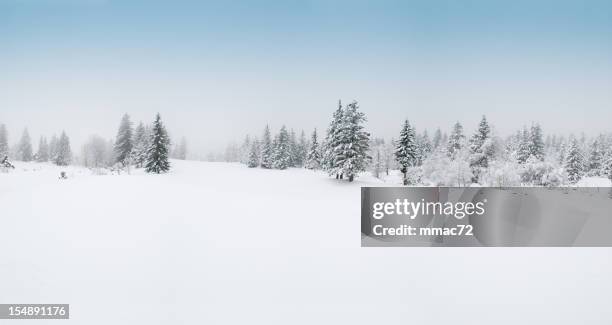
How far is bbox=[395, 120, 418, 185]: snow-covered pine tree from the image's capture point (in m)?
35.8

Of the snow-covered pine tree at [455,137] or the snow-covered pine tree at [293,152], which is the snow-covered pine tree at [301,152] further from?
the snow-covered pine tree at [455,137]

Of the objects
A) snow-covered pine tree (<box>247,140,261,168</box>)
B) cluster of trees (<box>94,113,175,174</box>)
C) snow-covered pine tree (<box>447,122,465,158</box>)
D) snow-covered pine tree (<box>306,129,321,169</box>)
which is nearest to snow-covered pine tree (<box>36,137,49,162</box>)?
cluster of trees (<box>94,113,175,174</box>)

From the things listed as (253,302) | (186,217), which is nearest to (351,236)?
(253,302)

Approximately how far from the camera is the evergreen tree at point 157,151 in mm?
36312

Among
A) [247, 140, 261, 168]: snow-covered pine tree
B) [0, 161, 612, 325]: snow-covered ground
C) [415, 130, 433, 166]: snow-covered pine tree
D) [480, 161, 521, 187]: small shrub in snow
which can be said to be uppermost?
[415, 130, 433, 166]: snow-covered pine tree

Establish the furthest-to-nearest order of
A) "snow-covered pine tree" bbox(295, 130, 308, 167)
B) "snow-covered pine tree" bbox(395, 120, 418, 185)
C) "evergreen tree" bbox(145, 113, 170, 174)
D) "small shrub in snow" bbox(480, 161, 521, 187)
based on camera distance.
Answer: "snow-covered pine tree" bbox(295, 130, 308, 167) < "evergreen tree" bbox(145, 113, 170, 174) < "snow-covered pine tree" bbox(395, 120, 418, 185) < "small shrub in snow" bbox(480, 161, 521, 187)

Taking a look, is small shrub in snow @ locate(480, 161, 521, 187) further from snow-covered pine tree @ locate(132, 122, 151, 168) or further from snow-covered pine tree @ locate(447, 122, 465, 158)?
snow-covered pine tree @ locate(132, 122, 151, 168)

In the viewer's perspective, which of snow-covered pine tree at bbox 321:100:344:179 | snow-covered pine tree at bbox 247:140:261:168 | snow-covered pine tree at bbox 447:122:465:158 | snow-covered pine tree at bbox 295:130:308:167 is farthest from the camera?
snow-covered pine tree at bbox 295:130:308:167

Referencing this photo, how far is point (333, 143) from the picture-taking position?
111 ft

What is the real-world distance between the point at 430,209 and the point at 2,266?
416 inches

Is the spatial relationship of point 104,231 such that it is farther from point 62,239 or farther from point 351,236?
point 351,236

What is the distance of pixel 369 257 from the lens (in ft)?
27.3

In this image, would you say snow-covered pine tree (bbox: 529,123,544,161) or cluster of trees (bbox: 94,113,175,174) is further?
cluster of trees (bbox: 94,113,175,174)

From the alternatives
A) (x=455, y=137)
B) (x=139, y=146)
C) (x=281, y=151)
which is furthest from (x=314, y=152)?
(x=139, y=146)
